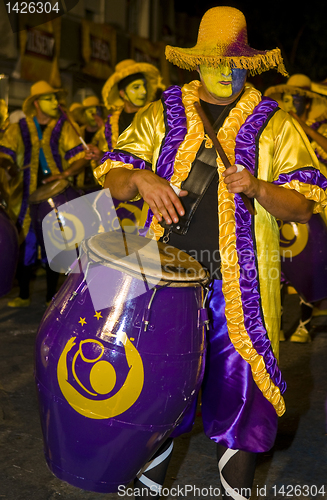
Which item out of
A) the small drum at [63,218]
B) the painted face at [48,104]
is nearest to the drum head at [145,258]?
the small drum at [63,218]

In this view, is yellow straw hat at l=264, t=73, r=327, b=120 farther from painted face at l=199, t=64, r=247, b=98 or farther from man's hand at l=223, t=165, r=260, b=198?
man's hand at l=223, t=165, r=260, b=198

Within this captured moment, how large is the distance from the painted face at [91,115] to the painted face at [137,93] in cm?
362

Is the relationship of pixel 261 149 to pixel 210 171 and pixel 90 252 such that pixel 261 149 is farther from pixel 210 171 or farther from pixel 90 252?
pixel 90 252

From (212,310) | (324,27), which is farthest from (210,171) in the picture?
(324,27)

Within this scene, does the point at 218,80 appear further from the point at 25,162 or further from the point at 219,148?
the point at 25,162

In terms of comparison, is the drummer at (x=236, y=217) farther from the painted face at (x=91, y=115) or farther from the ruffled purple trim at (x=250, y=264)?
the painted face at (x=91, y=115)

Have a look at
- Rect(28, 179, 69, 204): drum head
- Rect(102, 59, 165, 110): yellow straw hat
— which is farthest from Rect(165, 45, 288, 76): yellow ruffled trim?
Rect(102, 59, 165, 110): yellow straw hat

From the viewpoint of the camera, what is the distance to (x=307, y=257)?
4.38 meters

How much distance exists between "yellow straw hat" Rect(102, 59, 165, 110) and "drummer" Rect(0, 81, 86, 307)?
59cm

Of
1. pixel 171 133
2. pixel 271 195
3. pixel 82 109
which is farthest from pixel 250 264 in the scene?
pixel 82 109

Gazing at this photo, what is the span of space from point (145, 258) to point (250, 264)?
40 centimetres

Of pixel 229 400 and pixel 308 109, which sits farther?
pixel 308 109

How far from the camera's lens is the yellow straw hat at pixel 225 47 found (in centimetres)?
201

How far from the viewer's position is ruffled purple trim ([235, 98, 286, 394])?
2025 millimetres
